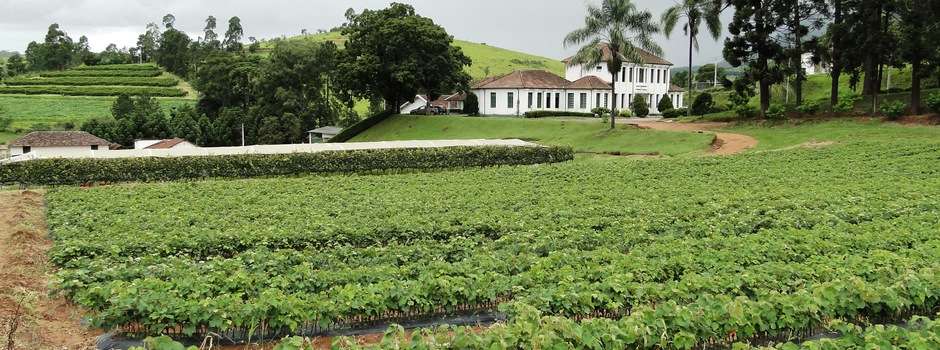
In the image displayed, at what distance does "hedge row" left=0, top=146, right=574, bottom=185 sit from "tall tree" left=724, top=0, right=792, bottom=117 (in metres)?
14.9

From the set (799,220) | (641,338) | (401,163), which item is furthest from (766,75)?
(641,338)

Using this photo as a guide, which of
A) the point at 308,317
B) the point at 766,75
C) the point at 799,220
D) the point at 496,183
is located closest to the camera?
the point at 308,317

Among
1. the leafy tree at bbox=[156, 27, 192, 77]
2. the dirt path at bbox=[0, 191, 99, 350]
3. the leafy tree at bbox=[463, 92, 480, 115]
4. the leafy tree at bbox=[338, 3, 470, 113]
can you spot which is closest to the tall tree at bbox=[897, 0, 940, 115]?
the leafy tree at bbox=[338, 3, 470, 113]

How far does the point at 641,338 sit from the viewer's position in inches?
287

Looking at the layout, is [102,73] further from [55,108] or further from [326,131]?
[326,131]

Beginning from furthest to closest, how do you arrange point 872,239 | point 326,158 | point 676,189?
point 326,158, point 676,189, point 872,239

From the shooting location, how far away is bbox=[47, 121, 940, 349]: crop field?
8367 mm

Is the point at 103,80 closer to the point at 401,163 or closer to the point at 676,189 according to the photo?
the point at 401,163

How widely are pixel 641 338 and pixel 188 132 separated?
7757 centimetres

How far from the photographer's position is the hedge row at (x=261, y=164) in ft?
93.6

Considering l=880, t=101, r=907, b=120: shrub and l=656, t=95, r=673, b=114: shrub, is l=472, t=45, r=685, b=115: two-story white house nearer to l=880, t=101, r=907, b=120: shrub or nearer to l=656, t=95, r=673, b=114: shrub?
l=656, t=95, r=673, b=114: shrub

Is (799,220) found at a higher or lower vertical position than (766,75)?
lower

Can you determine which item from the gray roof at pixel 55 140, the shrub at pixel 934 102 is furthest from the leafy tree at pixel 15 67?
the shrub at pixel 934 102

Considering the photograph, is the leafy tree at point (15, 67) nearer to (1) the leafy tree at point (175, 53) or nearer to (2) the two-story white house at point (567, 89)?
(1) the leafy tree at point (175, 53)
